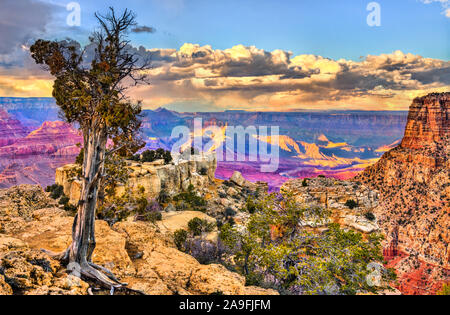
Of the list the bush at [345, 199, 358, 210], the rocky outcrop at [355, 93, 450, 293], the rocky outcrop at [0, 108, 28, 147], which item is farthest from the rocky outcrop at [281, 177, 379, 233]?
the rocky outcrop at [0, 108, 28, 147]

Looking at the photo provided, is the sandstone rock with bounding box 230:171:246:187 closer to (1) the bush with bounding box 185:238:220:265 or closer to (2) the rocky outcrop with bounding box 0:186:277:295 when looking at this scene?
(1) the bush with bounding box 185:238:220:265

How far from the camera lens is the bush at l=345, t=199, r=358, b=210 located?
43.5 m

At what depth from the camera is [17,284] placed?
5.89 metres

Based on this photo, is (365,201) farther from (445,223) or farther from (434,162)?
(434,162)

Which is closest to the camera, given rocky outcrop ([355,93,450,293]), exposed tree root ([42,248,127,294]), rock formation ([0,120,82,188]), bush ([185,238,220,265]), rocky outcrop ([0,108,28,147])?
exposed tree root ([42,248,127,294])

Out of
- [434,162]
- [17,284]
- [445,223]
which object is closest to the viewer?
[17,284]

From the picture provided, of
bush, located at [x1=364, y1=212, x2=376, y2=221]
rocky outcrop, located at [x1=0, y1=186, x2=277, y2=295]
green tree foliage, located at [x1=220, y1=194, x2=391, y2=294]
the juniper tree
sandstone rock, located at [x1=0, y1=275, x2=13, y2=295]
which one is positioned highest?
the juniper tree

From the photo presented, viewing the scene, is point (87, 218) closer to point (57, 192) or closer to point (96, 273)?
point (96, 273)

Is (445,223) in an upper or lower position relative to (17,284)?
lower

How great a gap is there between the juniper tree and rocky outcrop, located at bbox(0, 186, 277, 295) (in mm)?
933

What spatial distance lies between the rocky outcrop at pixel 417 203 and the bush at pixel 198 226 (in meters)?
36.0

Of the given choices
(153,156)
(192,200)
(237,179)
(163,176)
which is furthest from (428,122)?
(163,176)
